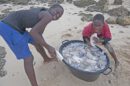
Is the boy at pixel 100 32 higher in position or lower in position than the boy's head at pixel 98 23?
lower

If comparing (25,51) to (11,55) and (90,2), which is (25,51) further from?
(90,2)

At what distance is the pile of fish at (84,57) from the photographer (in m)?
4.11

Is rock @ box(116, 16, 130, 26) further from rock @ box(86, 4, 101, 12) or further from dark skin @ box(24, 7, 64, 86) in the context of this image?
dark skin @ box(24, 7, 64, 86)

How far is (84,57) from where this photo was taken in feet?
14.2

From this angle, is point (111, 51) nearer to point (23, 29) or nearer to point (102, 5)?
point (23, 29)

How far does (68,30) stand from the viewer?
20.1 feet

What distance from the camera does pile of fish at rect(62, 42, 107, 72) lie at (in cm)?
411

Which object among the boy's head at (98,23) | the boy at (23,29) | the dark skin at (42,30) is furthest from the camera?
the boy's head at (98,23)

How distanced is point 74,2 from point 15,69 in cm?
361

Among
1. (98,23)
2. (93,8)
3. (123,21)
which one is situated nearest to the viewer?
(98,23)

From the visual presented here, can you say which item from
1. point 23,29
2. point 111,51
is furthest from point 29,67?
point 111,51

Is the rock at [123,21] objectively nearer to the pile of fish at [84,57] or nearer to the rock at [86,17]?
the rock at [86,17]

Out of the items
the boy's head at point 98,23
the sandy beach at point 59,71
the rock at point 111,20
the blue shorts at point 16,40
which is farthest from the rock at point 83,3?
the blue shorts at point 16,40

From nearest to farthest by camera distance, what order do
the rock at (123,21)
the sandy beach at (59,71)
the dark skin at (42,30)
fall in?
the dark skin at (42,30), the sandy beach at (59,71), the rock at (123,21)
